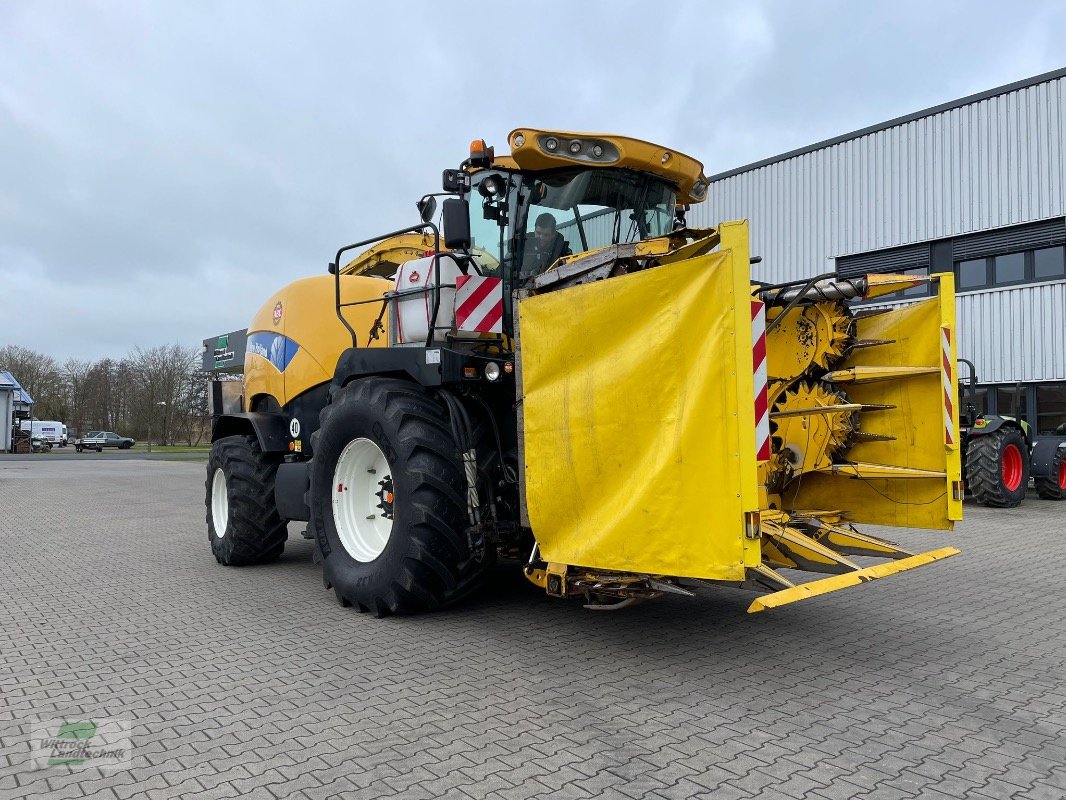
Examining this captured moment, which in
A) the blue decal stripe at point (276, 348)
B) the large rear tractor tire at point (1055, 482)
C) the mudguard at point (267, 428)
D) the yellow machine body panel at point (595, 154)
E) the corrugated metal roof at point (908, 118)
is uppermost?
the corrugated metal roof at point (908, 118)

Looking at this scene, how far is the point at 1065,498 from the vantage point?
549 inches

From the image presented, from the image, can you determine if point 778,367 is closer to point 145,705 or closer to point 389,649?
point 389,649

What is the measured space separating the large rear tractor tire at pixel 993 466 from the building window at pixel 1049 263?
14.5 feet

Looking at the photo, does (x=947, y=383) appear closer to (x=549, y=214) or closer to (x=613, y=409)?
(x=613, y=409)

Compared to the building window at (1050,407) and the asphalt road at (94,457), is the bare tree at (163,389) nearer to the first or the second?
the asphalt road at (94,457)

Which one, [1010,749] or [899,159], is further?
[899,159]

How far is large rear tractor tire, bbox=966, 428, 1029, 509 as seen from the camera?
12.1 metres

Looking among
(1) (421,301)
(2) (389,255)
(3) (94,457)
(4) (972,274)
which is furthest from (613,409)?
(3) (94,457)

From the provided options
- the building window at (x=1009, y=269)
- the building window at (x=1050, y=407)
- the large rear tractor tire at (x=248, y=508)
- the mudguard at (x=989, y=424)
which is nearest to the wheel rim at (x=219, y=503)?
the large rear tractor tire at (x=248, y=508)

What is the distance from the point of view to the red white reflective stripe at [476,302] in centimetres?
522

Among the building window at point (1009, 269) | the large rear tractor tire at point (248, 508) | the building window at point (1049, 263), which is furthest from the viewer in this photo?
the building window at point (1009, 269)

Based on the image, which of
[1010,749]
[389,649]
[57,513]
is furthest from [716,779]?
[57,513]

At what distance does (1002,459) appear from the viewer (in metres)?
12.4

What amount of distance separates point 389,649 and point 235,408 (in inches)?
202
